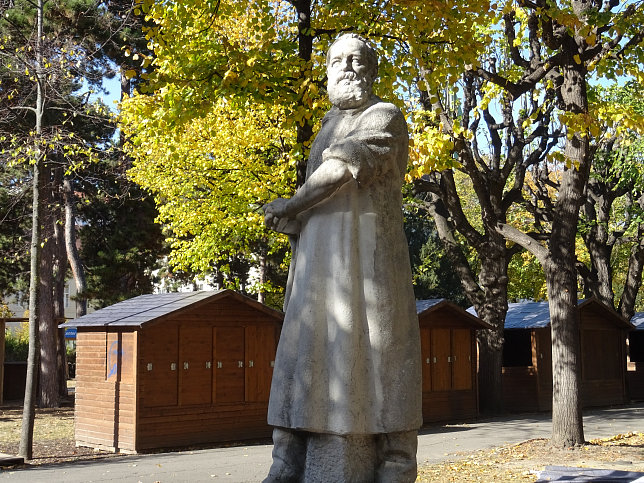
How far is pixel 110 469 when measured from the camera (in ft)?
43.3

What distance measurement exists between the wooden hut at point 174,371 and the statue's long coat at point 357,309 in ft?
37.1

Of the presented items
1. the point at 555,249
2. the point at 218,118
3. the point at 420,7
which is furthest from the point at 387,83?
the point at 218,118

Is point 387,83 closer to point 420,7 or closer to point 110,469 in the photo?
point 420,7

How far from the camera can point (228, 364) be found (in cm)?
1731

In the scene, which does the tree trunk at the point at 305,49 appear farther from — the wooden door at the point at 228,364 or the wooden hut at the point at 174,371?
the wooden door at the point at 228,364

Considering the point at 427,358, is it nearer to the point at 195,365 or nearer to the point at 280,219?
the point at 195,365

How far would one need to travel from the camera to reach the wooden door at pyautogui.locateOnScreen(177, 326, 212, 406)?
648 inches

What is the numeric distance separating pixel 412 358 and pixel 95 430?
13.1 metres

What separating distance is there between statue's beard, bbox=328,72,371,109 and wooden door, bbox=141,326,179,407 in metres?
11.7

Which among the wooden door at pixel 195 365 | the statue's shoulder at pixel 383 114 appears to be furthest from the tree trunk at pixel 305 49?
the statue's shoulder at pixel 383 114

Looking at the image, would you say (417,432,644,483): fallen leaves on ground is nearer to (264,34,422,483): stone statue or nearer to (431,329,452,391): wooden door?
(431,329,452,391): wooden door

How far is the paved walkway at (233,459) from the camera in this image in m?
12.2

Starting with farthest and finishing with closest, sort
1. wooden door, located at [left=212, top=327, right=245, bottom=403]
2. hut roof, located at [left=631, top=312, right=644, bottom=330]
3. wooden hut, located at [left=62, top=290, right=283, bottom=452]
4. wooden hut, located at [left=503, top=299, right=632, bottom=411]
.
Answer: hut roof, located at [left=631, top=312, right=644, bottom=330] → wooden hut, located at [left=503, top=299, right=632, bottom=411] → wooden door, located at [left=212, top=327, right=245, bottom=403] → wooden hut, located at [left=62, top=290, right=283, bottom=452]

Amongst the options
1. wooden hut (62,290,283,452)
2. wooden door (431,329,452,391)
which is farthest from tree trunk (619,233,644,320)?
wooden hut (62,290,283,452)
